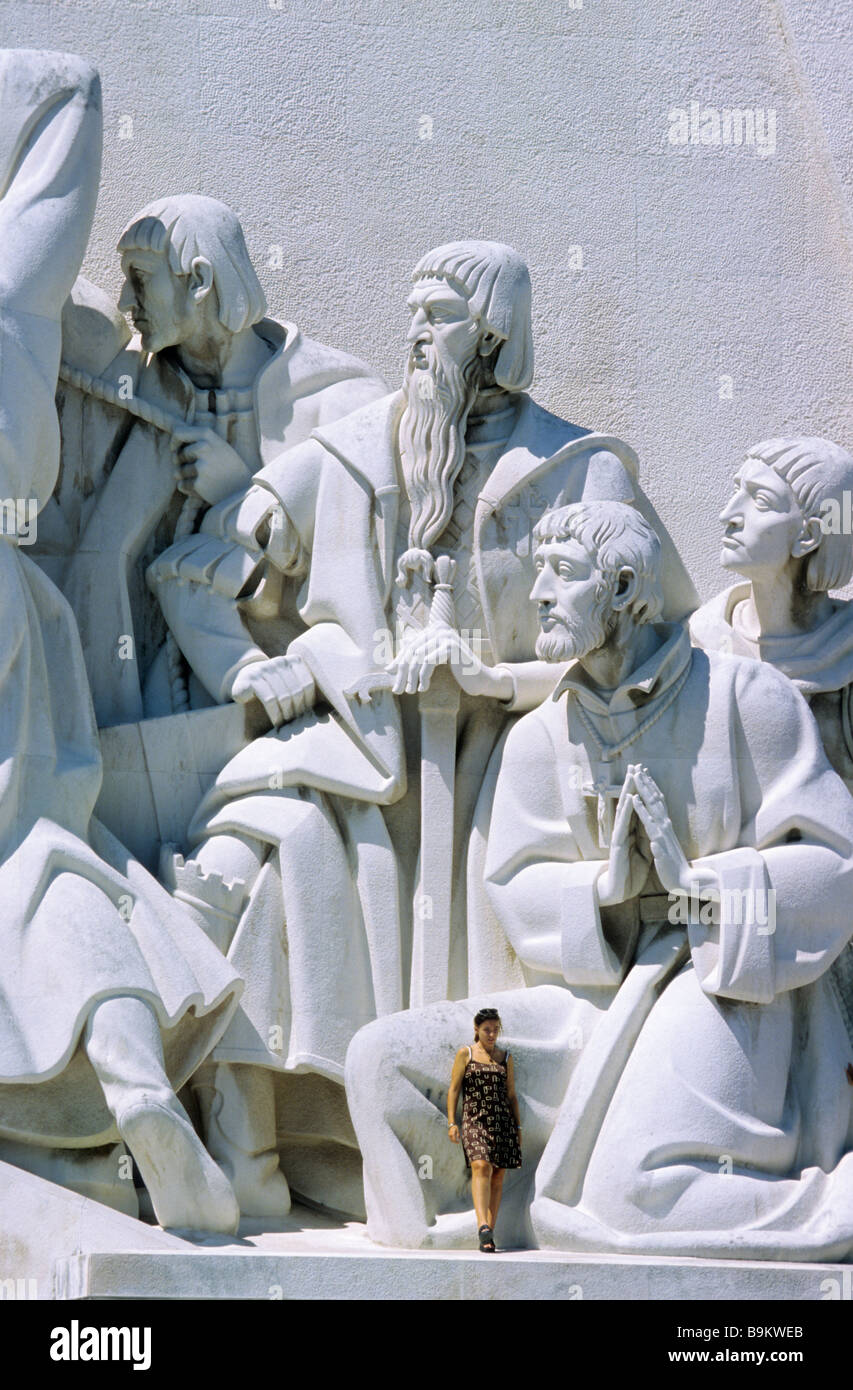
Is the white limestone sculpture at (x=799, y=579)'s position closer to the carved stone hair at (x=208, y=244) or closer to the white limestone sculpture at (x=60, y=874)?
the carved stone hair at (x=208, y=244)

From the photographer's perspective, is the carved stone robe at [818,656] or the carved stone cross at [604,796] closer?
the carved stone cross at [604,796]

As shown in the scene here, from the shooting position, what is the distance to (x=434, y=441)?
7.83 m

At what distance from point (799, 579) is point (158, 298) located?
67.2 inches

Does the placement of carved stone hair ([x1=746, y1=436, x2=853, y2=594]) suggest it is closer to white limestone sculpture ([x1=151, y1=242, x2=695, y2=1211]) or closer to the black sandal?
white limestone sculpture ([x1=151, y1=242, x2=695, y2=1211])

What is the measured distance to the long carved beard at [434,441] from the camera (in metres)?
7.83

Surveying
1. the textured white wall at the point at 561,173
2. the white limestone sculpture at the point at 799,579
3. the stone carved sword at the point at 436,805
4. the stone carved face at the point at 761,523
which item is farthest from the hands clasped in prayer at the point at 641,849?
the textured white wall at the point at 561,173

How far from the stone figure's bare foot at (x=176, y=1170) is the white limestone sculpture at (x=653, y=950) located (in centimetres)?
38

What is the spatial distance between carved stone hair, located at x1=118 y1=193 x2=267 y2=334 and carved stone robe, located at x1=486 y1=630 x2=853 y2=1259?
127 centimetres

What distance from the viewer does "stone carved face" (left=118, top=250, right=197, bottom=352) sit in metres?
8.05

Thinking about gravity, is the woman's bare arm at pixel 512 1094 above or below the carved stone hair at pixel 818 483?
below

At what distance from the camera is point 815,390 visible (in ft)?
29.0

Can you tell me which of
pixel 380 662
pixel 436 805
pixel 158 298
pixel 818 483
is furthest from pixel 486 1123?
pixel 158 298

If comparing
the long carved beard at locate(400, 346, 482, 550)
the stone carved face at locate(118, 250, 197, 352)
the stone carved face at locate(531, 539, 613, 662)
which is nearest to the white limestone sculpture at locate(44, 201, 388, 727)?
the stone carved face at locate(118, 250, 197, 352)
